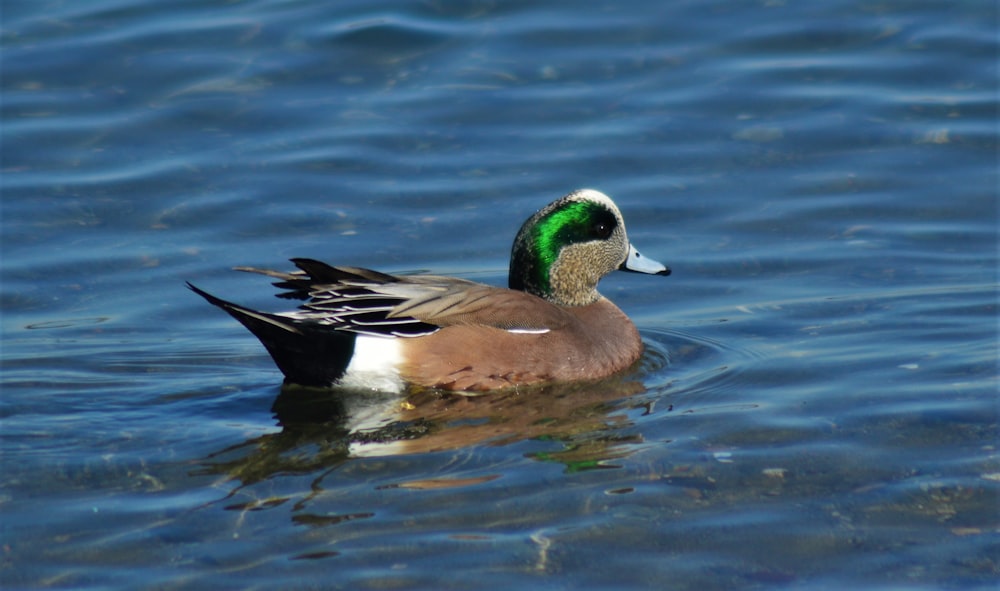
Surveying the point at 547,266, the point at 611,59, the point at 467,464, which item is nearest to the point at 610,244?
the point at 547,266

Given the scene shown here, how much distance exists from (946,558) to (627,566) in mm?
1050

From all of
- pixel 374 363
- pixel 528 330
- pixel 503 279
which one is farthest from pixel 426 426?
pixel 503 279

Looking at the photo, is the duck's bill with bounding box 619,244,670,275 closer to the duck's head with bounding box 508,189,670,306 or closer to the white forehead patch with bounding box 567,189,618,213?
the duck's head with bounding box 508,189,670,306

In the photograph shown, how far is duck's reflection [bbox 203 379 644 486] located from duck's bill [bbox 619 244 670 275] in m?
0.86

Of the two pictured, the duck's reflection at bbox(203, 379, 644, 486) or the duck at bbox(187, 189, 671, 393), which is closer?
the duck's reflection at bbox(203, 379, 644, 486)

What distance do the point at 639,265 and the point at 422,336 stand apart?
1.43 metres

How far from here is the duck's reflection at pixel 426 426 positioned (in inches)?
230

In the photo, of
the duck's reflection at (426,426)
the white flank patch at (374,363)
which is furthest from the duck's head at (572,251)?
the white flank patch at (374,363)

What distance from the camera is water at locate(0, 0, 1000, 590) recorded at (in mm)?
5059

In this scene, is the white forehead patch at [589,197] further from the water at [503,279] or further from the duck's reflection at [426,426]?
the duck's reflection at [426,426]

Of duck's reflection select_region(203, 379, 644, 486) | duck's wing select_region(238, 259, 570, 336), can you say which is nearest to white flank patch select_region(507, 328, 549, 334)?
duck's wing select_region(238, 259, 570, 336)

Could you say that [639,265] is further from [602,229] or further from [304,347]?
[304,347]

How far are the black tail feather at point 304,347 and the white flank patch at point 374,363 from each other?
4cm

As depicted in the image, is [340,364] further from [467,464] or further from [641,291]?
[641,291]
